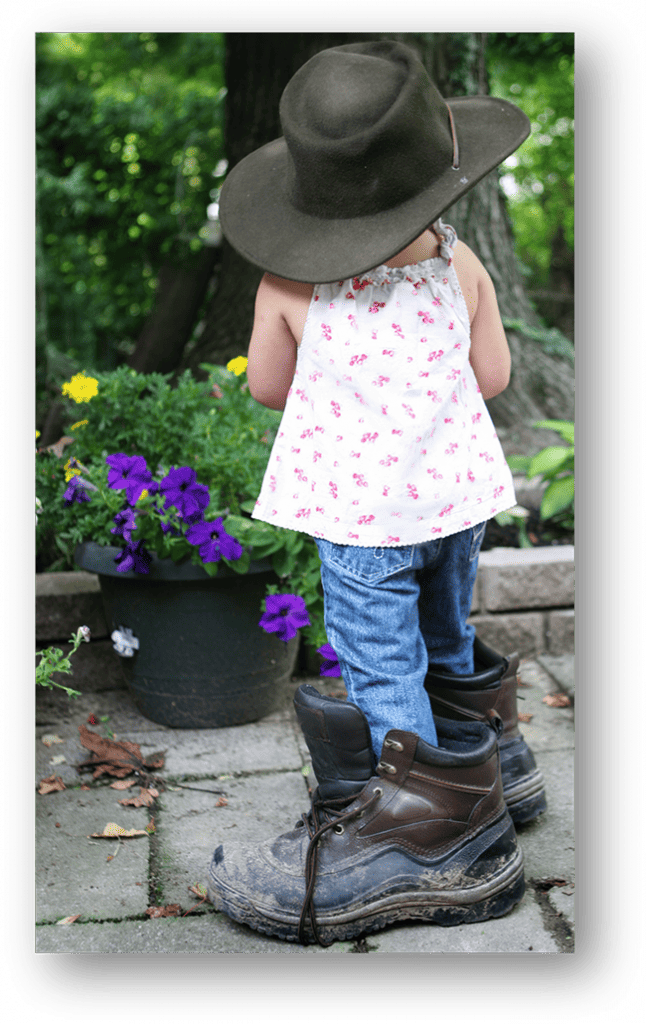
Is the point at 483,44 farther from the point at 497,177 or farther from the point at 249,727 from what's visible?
the point at 249,727

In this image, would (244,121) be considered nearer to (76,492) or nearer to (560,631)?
(76,492)

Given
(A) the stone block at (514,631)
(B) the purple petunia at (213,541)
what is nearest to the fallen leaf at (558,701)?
(A) the stone block at (514,631)

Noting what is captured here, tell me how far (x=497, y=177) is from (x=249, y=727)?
2821 mm

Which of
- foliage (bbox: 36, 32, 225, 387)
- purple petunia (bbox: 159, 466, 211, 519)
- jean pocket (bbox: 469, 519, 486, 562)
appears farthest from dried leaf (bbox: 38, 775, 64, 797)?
foliage (bbox: 36, 32, 225, 387)

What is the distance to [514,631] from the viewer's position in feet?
9.62

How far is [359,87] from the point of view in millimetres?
1481

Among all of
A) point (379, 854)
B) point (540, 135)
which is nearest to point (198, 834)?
point (379, 854)

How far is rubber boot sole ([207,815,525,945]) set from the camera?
1604 mm

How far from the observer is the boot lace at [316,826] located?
1.59 metres

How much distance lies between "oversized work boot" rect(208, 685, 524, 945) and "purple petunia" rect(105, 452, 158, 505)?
0.84 meters

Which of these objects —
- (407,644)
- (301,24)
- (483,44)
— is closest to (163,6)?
(301,24)

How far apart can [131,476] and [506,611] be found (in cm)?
140

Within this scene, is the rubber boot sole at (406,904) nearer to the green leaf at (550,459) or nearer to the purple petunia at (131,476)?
the purple petunia at (131,476)

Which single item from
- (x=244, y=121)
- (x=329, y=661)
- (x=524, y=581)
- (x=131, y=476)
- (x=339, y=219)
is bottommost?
(x=524, y=581)
